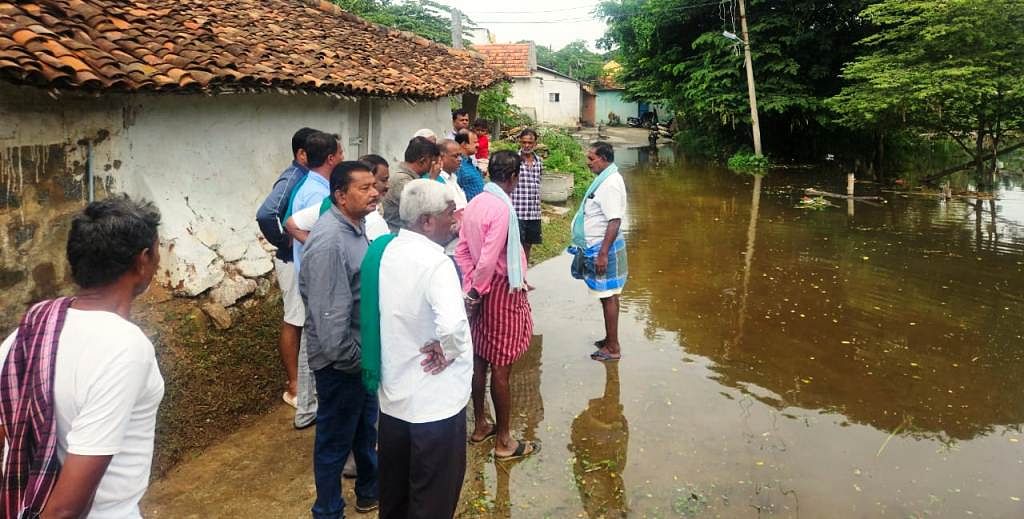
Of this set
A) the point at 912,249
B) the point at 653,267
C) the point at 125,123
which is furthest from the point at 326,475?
the point at 912,249

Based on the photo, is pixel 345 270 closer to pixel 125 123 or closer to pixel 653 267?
pixel 125 123

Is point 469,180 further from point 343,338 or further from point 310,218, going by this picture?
point 343,338

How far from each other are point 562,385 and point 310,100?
381cm

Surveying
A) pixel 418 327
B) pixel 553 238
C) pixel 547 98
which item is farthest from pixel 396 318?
pixel 547 98

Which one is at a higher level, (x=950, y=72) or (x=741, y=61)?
(x=741, y=61)

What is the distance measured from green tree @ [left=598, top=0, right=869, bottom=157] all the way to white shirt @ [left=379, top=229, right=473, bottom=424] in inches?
922

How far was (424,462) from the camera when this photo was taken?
2.69 m

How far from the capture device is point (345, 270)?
9.98ft

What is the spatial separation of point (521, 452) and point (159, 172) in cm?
324

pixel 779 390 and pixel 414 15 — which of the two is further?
pixel 414 15

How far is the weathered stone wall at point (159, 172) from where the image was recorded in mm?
3839

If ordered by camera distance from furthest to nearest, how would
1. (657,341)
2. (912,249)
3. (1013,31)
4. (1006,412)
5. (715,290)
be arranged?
(1013,31) → (912,249) → (715,290) → (657,341) → (1006,412)

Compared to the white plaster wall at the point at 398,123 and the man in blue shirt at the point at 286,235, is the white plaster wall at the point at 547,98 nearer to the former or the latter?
the white plaster wall at the point at 398,123

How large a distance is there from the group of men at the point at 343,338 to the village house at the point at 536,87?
30363 millimetres
